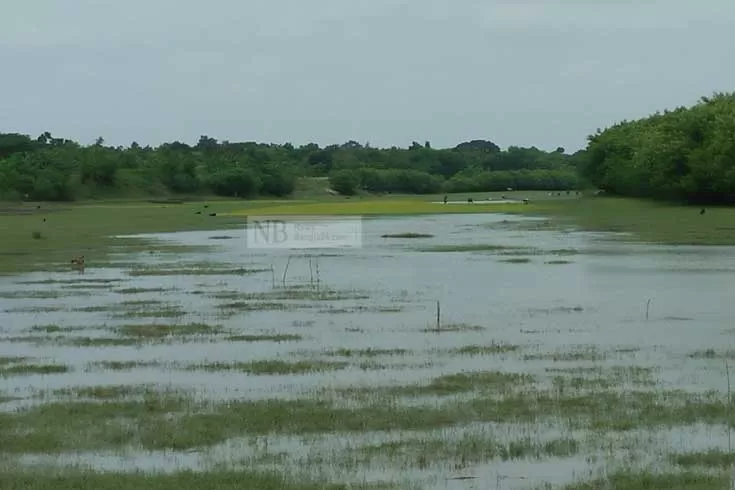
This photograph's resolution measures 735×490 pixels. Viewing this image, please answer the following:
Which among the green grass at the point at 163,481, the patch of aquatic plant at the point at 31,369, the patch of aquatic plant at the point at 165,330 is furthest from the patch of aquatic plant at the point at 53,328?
the green grass at the point at 163,481

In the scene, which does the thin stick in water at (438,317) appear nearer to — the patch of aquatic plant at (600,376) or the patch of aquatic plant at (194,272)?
the patch of aquatic plant at (600,376)

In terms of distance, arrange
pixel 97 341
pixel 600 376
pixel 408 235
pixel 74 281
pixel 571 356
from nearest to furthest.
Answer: pixel 600 376 < pixel 571 356 < pixel 97 341 < pixel 74 281 < pixel 408 235

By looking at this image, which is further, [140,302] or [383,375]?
[140,302]

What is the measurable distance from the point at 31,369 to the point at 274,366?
3.42 m

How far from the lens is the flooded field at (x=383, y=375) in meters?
11.8

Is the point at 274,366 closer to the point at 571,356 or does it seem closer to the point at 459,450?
the point at 571,356

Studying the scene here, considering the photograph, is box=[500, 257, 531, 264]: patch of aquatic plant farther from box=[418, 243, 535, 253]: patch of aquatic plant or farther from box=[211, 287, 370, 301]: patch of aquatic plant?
box=[211, 287, 370, 301]: patch of aquatic plant

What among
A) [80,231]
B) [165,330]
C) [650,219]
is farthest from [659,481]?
Answer: [650,219]

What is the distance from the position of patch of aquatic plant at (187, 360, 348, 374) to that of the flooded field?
0.15ft

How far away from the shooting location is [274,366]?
695 inches

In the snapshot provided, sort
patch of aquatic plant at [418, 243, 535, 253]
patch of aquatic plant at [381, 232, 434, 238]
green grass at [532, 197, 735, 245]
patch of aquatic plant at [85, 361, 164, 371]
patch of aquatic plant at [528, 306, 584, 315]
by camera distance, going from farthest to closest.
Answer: patch of aquatic plant at [381, 232, 434, 238] < green grass at [532, 197, 735, 245] < patch of aquatic plant at [418, 243, 535, 253] < patch of aquatic plant at [528, 306, 584, 315] < patch of aquatic plant at [85, 361, 164, 371]

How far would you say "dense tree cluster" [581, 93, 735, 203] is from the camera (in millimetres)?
80125

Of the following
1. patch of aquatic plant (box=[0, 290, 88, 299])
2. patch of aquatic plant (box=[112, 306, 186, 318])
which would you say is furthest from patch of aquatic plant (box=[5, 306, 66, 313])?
patch of aquatic plant (box=[0, 290, 88, 299])

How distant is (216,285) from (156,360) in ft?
41.9
